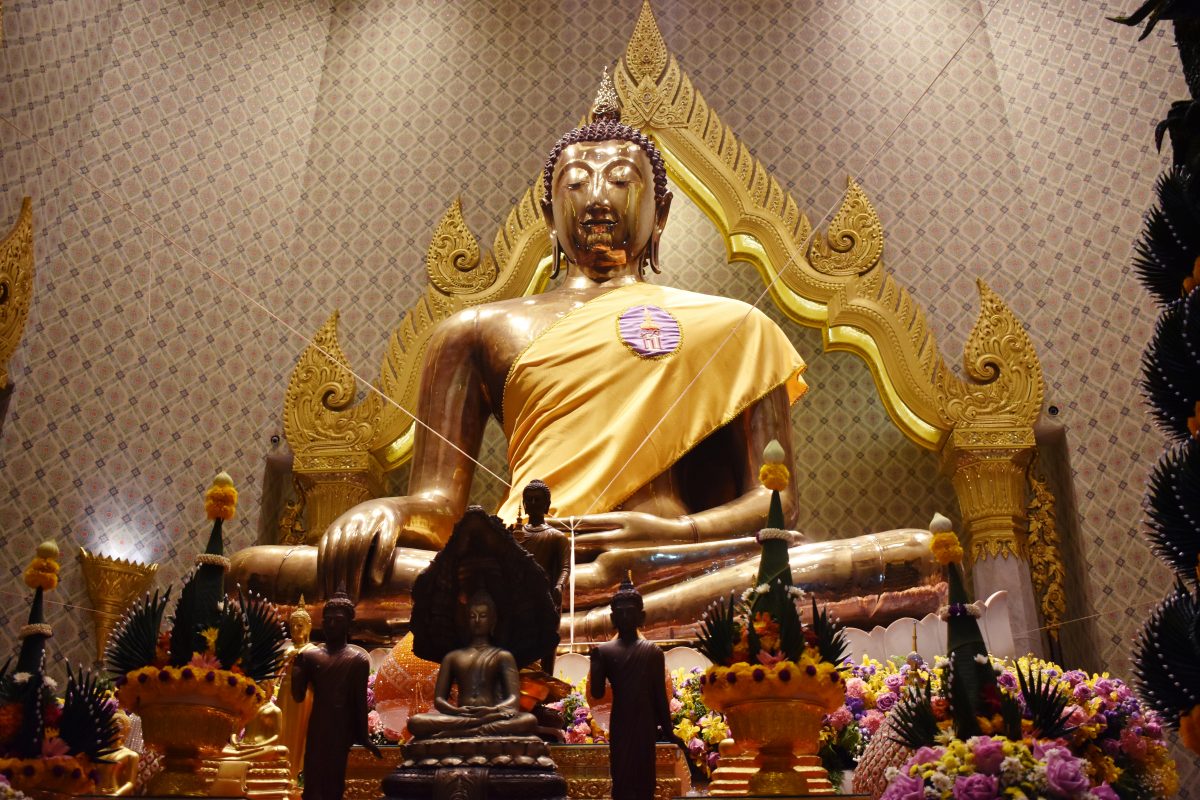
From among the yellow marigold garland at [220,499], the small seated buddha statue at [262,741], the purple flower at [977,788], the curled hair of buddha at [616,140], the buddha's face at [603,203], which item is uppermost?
the curled hair of buddha at [616,140]

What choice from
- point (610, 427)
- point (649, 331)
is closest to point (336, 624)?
point (610, 427)

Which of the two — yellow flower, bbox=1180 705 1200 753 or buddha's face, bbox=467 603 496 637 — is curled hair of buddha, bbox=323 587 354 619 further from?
yellow flower, bbox=1180 705 1200 753

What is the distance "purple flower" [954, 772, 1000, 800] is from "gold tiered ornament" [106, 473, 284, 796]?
4.04 ft

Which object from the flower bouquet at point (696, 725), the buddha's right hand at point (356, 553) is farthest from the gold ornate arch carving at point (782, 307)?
the flower bouquet at point (696, 725)

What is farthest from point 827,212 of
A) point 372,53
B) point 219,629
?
point 219,629

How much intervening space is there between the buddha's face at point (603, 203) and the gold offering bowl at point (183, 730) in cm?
291

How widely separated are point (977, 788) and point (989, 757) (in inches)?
2.5

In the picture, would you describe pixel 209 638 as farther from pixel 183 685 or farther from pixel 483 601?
pixel 483 601

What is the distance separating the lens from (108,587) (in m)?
4.33

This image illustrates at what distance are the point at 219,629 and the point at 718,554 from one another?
1.88 m

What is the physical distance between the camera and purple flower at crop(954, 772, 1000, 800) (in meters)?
1.86

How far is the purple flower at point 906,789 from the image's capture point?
1.91 meters

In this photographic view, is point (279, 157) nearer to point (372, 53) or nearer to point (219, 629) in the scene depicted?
point (372, 53)

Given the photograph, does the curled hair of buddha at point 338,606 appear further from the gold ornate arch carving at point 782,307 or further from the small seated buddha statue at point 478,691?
the gold ornate arch carving at point 782,307
